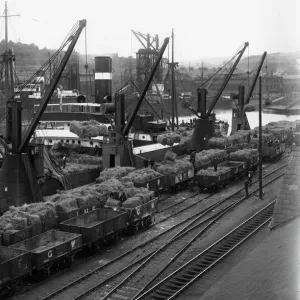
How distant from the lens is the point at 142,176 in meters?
23.8

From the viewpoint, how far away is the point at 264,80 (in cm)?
9312

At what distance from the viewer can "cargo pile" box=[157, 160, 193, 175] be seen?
2612cm

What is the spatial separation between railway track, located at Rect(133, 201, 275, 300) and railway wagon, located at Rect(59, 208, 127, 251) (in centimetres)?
317

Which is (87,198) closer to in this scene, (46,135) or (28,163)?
(28,163)

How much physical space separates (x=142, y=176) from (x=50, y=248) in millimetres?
10338

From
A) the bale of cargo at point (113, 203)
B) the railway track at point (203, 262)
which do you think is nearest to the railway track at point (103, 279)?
the railway track at point (203, 262)

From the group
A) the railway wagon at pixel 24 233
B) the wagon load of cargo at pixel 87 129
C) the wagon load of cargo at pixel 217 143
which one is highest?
the wagon load of cargo at pixel 87 129

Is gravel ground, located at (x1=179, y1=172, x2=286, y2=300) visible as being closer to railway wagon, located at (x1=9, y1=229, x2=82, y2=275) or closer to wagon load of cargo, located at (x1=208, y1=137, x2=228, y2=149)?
railway wagon, located at (x1=9, y1=229, x2=82, y2=275)

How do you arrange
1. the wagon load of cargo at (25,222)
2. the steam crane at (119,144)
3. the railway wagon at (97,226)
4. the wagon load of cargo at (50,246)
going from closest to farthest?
the wagon load of cargo at (50,246)
the wagon load of cargo at (25,222)
the railway wagon at (97,226)
the steam crane at (119,144)

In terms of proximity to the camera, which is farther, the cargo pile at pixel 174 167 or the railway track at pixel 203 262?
the cargo pile at pixel 174 167

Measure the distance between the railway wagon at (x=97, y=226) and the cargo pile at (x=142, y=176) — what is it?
4.98 meters

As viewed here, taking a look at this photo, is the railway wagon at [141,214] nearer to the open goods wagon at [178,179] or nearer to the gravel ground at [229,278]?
the gravel ground at [229,278]

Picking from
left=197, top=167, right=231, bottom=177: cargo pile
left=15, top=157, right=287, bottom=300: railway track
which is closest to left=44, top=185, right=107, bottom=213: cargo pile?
left=15, top=157, right=287, bottom=300: railway track

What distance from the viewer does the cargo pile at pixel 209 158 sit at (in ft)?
99.2
